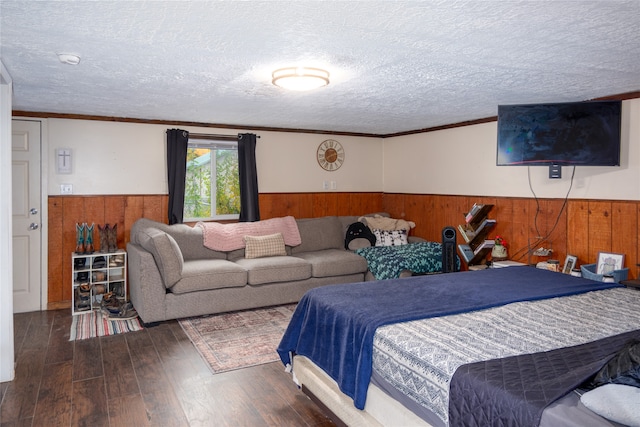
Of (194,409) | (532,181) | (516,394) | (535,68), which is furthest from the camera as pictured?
(532,181)

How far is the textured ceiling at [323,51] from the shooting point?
2078mm

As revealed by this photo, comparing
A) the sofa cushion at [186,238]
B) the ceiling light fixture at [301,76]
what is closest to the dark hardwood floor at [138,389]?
the sofa cushion at [186,238]

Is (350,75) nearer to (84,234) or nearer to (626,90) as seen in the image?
(626,90)

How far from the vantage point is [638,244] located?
3.87 meters

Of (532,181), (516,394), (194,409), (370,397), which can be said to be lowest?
(194,409)

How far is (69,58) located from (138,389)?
7.05ft

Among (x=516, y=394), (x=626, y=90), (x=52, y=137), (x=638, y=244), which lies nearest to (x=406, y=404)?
(x=516, y=394)

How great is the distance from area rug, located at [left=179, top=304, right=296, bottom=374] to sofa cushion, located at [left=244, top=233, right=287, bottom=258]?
67 cm

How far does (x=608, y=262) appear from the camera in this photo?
159 inches

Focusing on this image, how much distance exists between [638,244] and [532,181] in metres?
1.19

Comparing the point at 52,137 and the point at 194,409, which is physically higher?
the point at 52,137

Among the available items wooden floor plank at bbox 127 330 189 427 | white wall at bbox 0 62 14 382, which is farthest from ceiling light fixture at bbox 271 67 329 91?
wooden floor plank at bbox 127 330 189 427

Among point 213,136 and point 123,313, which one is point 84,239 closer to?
point 123,313

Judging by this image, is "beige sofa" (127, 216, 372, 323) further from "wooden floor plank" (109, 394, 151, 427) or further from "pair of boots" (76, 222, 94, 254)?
"wooden floor plank" (109, 394, 151, 427)
